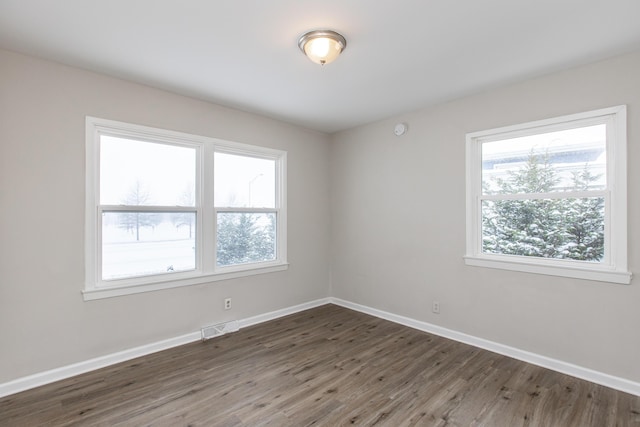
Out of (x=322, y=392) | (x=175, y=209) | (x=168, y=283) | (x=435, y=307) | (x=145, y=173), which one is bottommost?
(x=322, y=392)

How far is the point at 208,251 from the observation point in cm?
344

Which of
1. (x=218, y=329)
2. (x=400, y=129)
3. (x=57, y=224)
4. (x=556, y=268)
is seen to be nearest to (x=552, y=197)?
(x=556, y=268)

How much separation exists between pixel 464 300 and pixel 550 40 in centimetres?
242

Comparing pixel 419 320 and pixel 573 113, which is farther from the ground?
pixel 573 113

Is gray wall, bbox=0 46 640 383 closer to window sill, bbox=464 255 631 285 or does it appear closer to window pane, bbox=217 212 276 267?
window sill, bbox=464 255 631 285

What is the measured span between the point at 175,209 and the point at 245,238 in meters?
0.93

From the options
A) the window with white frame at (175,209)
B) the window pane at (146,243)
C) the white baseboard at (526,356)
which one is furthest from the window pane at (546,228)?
the window pane at (146,243)

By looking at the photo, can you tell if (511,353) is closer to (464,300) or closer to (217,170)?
(464,300)

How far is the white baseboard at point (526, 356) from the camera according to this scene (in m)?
2.41

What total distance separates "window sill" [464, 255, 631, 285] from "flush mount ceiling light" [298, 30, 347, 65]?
241cm

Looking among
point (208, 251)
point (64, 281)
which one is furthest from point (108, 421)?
point (208, 251)

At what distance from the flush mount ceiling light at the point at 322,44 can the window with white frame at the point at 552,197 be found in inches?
71.5

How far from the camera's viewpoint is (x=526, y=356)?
2863 millimetres

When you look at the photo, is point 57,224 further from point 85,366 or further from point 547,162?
point 547,162
